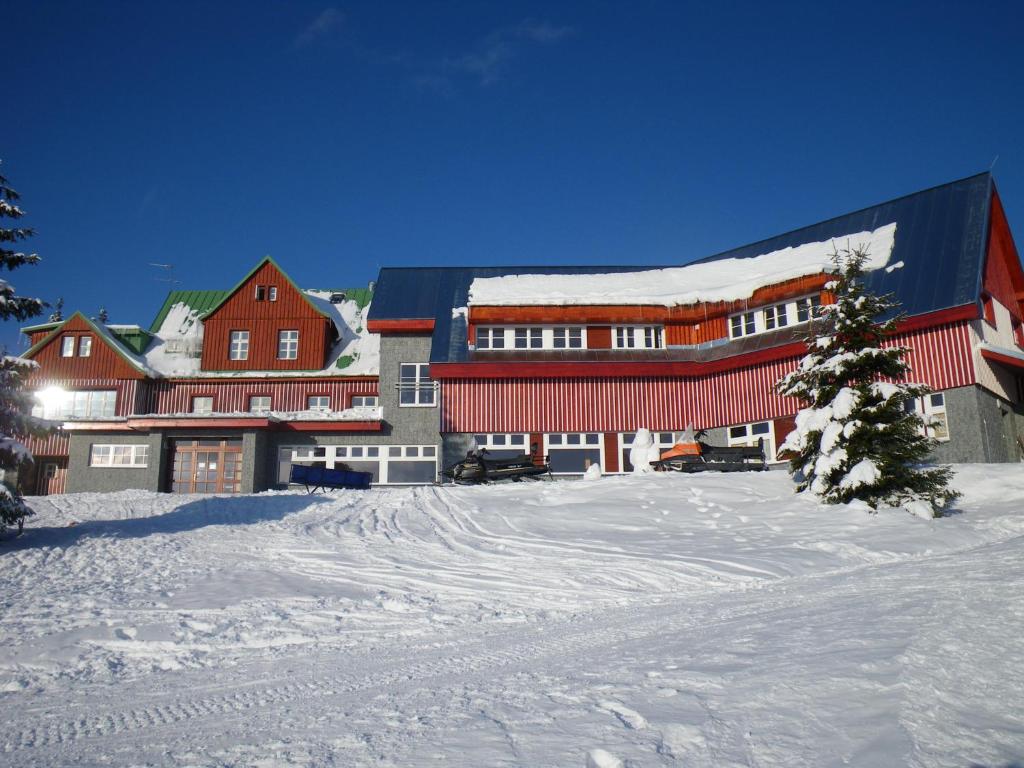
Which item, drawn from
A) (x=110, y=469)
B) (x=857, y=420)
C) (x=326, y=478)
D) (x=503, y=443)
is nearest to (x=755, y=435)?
(x=503, y=443)

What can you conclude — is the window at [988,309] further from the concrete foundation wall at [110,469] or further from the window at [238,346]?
the concrete foundation wall at [110,469]

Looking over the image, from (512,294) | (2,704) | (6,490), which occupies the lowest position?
(2,704)

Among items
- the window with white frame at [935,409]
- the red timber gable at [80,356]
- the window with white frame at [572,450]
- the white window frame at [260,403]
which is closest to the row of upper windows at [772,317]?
the window with white frame at [935,409]

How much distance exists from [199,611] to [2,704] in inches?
117

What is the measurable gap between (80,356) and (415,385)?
13.7 meters

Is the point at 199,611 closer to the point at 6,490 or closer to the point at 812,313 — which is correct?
the point at 6,490

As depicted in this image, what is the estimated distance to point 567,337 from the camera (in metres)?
27.6

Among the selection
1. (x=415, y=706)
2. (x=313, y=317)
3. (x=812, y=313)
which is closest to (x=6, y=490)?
(x=415, y=706)

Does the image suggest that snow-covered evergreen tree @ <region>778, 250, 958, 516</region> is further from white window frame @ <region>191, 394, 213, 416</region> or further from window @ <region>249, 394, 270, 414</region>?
white window frame @ <region>191, 394, 213, 416</region>

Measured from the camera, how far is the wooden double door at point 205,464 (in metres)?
26.9

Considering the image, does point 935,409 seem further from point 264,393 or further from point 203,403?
point 203,403

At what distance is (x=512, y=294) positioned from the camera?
28328 millimetres

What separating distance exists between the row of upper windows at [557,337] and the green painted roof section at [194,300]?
556 inches

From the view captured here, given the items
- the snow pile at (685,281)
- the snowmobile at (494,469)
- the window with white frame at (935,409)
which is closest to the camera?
the window with white frame at (935,409)
